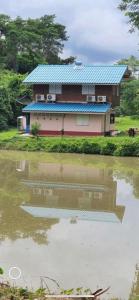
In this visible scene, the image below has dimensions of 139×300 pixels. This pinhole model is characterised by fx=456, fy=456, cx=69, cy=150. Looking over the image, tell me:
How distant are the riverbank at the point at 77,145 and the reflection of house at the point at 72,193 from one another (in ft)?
16.9

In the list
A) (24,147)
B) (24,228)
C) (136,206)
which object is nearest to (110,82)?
(24,147)

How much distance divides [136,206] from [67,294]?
847 centimetres

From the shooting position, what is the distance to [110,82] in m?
32.2

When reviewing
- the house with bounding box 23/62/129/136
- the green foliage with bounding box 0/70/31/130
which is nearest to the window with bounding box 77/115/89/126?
the house with bounding box 23/62/129/136

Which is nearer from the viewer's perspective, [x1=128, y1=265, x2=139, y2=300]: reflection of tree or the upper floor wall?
[x1=128, y1=265, x2=139, y2=300]: reflection of tree

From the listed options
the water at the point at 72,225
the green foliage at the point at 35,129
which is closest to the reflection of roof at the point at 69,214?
the water at the point at 72,225

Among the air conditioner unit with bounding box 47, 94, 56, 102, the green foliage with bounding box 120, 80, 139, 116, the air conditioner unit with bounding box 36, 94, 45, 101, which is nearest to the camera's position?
the air conditioner unit with bounding box 47, 94, 56, 102

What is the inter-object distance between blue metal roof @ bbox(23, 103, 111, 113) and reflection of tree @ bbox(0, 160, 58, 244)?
48.7ft

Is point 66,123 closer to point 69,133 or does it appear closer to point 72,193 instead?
point 69,133

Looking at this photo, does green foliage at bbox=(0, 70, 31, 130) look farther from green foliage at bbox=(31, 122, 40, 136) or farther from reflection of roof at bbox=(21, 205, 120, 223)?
reflection of roof at bbox=(21, 205, 120, 223)

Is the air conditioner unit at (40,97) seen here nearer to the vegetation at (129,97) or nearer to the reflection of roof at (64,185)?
the vegetation at (129,97)

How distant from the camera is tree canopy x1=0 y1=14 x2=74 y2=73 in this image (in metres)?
49.9

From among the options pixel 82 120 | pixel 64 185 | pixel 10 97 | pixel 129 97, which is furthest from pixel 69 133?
pixel 64 185

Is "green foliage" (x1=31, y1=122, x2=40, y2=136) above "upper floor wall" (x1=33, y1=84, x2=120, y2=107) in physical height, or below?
below
